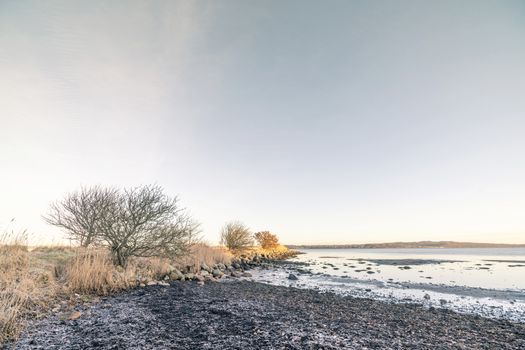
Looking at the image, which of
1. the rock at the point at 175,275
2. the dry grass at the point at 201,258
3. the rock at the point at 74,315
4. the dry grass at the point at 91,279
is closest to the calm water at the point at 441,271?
the dry grass at the point at 201,258

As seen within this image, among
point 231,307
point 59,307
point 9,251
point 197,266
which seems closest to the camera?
point 59,307

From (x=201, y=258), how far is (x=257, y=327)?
54.0ft

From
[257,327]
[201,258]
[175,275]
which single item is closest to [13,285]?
[257,327]

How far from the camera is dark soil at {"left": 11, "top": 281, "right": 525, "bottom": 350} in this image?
556cm

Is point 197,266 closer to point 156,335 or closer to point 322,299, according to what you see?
point 322,299

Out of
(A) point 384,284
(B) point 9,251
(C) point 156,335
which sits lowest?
(A) point 384,284

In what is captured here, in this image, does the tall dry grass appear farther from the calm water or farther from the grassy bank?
the calm water

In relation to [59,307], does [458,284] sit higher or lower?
lower

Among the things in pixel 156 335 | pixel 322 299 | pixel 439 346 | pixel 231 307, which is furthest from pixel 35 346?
pixel 322 299

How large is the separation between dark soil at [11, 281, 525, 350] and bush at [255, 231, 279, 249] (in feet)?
144

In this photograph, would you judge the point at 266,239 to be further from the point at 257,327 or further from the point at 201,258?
the point at 257,327

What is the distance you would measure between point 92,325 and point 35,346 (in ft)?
4.27

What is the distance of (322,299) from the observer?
37.6ft

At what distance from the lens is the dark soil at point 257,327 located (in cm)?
556
